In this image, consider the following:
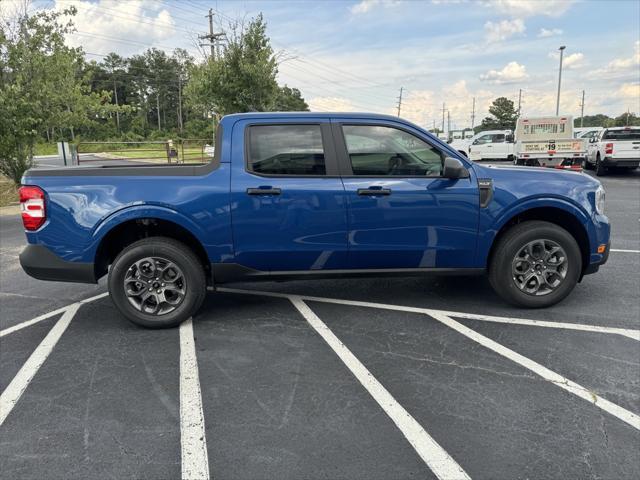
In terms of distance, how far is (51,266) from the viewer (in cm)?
412

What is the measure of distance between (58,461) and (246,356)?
4.77ft

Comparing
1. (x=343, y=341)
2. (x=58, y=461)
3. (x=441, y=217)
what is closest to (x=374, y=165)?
(x=441, y=217)

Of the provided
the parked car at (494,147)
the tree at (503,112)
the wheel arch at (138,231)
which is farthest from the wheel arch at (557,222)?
the tree at (503,112)

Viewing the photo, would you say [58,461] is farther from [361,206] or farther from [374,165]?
[374,165]

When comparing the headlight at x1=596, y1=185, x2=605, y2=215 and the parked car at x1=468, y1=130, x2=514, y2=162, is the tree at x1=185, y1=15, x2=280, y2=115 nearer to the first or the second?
the parked car at x1=468, y1=130, x2=514, y2=162

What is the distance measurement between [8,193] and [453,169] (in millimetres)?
14352

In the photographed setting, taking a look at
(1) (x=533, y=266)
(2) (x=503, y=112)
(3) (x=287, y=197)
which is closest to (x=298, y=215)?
(3) (x=287, y=197)

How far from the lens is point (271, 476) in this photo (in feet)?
7.82

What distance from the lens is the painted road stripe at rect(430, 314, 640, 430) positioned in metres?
2.88

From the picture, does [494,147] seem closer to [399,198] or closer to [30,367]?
[399,198]

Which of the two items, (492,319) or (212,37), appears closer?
(492,319)

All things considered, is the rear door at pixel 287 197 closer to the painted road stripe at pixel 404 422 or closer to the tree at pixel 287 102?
the painted road stripe at pixel 404 422

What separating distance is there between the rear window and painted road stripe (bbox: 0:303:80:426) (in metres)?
19.3

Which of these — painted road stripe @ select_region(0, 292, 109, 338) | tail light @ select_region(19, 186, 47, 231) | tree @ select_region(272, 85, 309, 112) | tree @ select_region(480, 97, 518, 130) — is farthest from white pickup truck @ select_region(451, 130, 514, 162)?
tree @ select_region(480, 97, 518, 130)
